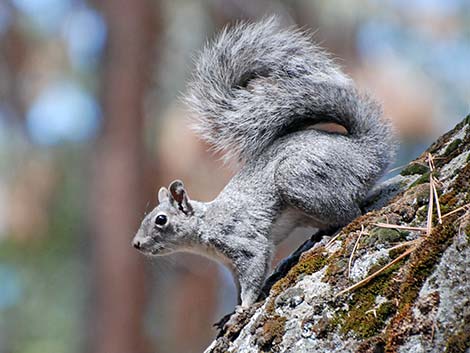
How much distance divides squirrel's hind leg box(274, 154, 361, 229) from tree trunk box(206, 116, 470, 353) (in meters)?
0.12

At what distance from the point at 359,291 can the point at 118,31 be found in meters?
6.07

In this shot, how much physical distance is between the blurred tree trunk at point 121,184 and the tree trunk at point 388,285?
16.2 ft

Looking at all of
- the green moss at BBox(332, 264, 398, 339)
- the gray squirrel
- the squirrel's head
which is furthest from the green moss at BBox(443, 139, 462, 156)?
the squirrel's head

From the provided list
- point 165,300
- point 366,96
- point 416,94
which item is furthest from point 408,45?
point 366,96

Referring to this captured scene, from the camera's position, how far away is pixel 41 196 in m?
8.76

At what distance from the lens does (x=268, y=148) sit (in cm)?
258

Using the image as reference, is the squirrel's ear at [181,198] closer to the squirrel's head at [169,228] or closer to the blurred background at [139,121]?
the squirrel's head at [169,228]

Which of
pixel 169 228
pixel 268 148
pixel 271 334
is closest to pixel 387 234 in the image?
pixel 271 334

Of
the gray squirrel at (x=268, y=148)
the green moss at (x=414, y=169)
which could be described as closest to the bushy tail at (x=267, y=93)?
the gray squirrel at (x=268, y=148)

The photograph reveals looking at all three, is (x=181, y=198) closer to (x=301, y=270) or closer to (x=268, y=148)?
(x=268, y=148)

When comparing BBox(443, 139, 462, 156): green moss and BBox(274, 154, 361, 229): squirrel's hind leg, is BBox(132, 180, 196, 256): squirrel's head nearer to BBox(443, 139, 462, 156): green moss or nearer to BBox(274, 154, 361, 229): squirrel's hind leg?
BBox(274, 154, 361, 229): squirrel's hind leg

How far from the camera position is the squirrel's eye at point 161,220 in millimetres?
2752

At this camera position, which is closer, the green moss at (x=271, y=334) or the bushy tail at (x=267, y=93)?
the green moss at (x=271, y=334)

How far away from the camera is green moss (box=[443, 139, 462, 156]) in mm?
2223
